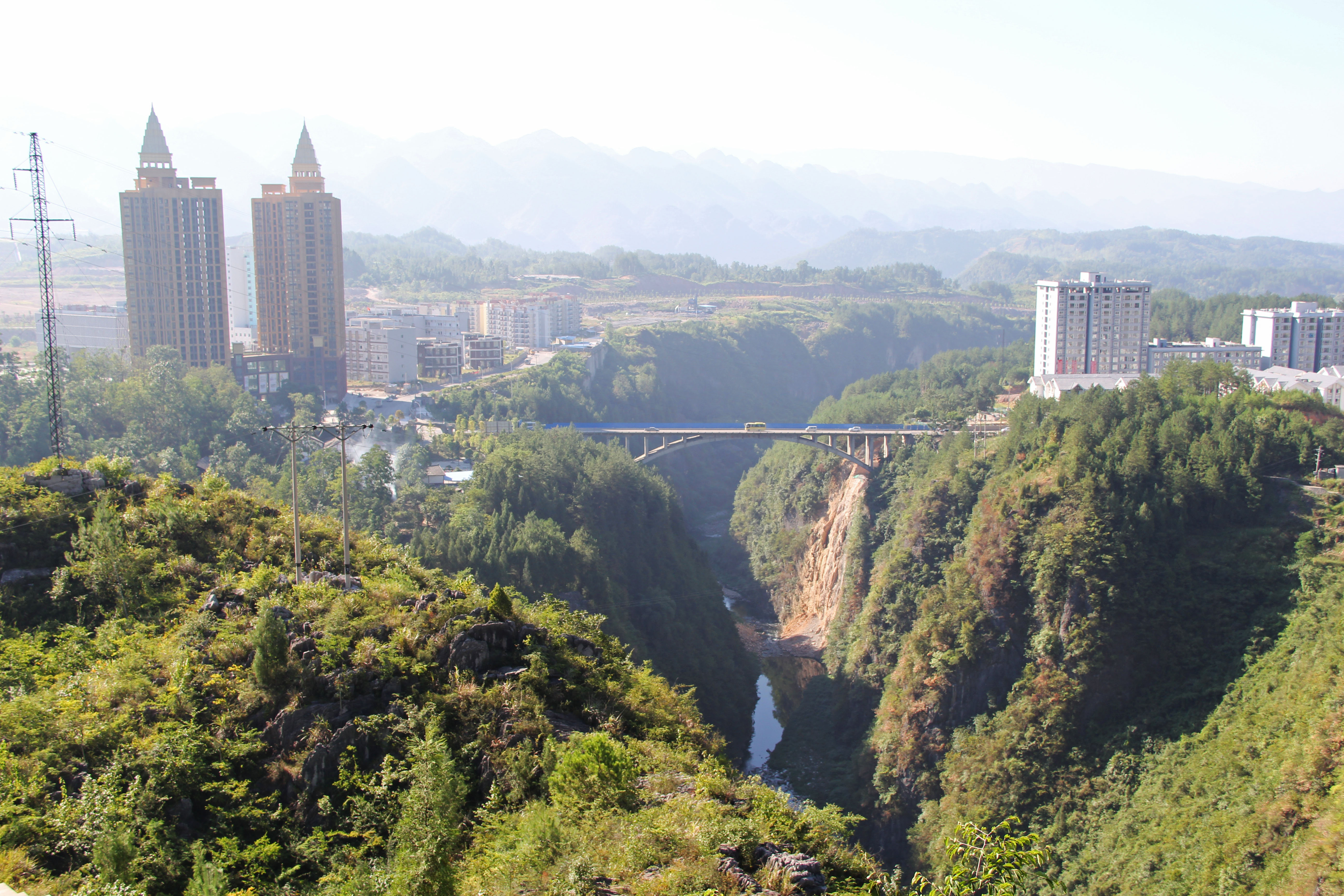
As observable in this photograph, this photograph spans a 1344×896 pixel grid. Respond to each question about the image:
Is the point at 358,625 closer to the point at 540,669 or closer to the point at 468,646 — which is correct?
the point at 468,646

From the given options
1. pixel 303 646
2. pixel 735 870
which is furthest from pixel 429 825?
pixel 303 646

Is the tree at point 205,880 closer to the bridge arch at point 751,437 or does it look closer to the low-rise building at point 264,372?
the bridge arch at point 751,437

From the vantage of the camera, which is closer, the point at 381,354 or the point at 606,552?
the point at 606,552

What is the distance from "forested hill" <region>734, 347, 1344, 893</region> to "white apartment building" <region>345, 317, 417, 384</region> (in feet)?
110

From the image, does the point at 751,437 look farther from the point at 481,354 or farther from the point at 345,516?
the point at 345,516

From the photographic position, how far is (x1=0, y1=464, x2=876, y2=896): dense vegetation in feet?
34.3

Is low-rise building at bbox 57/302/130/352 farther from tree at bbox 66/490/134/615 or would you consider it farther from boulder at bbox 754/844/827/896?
boulder at bbox 754/844/827/896

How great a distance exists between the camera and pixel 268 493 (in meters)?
34.8

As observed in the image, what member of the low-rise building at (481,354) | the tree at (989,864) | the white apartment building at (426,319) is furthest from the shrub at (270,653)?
the white apartment building at (426,319)

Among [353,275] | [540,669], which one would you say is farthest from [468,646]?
[353,275]

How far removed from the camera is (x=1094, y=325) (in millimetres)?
57312

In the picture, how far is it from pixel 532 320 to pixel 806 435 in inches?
1328

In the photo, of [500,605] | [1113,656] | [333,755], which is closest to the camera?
[333,755]

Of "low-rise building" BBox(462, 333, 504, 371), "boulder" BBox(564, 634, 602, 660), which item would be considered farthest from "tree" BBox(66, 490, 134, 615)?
"low-rise building" BBox(462, 333, 504, 371)
